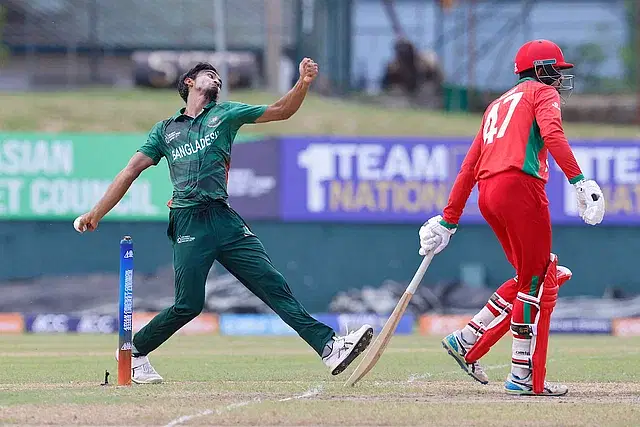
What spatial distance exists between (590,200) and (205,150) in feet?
8.87

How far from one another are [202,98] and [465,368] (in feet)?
8.95

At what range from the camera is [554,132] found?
28.5 ft

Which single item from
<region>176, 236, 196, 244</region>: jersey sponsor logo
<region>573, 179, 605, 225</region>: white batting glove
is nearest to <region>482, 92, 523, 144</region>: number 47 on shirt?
<region>573, 179, 605, 225</region>: white batting glove

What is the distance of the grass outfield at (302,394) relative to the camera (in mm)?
7562

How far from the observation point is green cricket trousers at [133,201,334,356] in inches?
364

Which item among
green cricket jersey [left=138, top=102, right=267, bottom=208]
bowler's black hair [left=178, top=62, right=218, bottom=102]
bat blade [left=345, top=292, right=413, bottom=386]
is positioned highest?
bowler's black hair [left=178, top=62, right=218, bottom=102]

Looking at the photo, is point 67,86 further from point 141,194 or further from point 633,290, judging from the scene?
point 633,290

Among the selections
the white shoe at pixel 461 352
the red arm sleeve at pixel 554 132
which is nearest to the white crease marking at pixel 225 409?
the white shoe at pixel 461 352

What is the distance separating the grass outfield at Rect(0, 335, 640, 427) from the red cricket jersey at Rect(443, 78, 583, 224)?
155 cm

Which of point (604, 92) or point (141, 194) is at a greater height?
point (604, 92)

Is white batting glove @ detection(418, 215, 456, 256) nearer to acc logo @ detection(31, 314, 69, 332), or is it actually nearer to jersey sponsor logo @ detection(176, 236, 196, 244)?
jersey sponsor logo @ detection(176, 236, 196, 244)

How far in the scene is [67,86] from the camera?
39.8 meters

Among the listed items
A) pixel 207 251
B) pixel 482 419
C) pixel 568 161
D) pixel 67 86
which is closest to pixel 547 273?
pixel 568 161

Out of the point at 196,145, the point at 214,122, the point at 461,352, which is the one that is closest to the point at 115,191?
the point at 196,145
